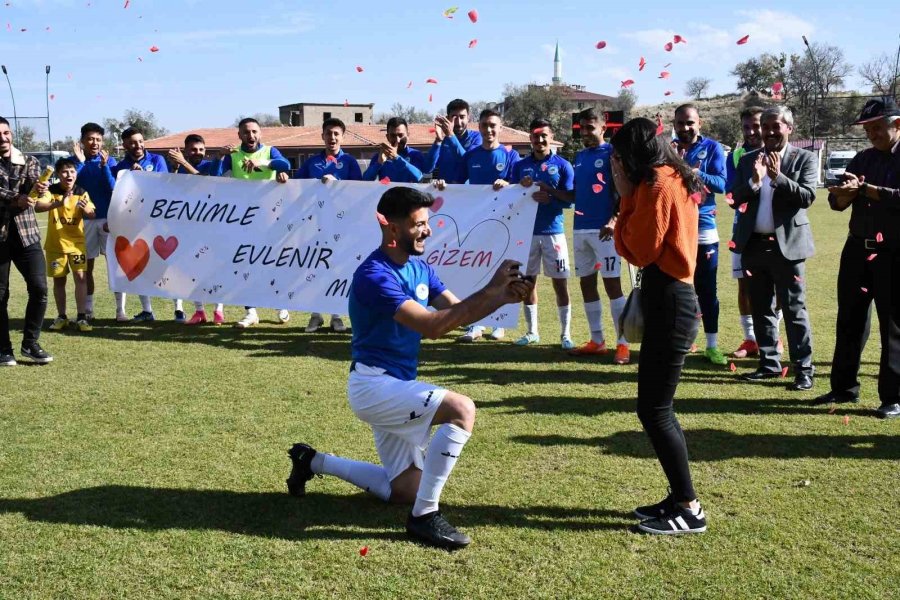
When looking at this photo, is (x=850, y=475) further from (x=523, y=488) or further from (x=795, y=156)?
(x=795, y=156)

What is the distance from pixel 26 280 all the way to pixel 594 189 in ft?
18.3

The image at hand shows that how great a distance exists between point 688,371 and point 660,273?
3.84m

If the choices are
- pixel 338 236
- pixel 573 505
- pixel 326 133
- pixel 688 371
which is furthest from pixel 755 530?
pixel 326 133

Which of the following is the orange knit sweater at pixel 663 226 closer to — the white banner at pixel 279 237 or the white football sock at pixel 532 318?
the white banner at pixel 279 237

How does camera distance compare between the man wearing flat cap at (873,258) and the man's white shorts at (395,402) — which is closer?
the man's white shorts at (395,402)

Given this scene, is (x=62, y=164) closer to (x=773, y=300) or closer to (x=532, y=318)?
(x=532, y=318)

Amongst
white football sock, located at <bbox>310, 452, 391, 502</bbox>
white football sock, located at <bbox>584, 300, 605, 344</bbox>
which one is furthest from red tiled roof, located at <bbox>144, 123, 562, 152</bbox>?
white football sock, located at <bbox>310, 452, 391, 502</bbox>

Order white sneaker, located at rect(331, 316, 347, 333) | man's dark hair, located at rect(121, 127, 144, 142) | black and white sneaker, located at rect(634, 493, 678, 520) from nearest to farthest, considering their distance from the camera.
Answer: black and white sneaker, located at rect(634, 493, 678, 520) < white sneaker, located at rect(331, 316, 347, 333) < man's dark hair, located at rect(121, 127, 144, 142)

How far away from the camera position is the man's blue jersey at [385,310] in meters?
4.38

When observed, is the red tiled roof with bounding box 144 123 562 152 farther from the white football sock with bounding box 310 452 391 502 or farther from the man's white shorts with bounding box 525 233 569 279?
the white football sock with bounding box 310 452 391 502

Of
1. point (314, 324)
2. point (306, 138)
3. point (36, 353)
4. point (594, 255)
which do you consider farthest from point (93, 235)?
point (306, 138)

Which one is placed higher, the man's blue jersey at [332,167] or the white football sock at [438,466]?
the man's blue jersey at [332,167]

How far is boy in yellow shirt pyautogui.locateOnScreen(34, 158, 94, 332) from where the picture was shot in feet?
32.9

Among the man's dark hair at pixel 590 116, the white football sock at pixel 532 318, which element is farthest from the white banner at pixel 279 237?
the man's dark hair at pixel 590 116
